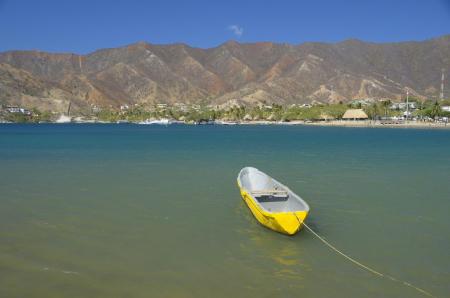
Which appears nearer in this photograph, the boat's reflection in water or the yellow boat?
the boat's reflection in water

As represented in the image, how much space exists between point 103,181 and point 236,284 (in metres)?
23.0

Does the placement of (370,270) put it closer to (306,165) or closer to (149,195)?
(149,195)

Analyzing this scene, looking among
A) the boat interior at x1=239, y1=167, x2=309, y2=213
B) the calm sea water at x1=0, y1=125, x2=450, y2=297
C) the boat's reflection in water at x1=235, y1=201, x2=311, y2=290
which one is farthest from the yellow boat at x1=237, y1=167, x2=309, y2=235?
the calm sea water at x1=0, y1=125, x2=450, y2=297

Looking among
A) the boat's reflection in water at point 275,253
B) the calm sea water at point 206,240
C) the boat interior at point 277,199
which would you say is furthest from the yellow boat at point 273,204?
the calm sea water at point 206,240

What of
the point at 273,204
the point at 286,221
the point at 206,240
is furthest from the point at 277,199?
the point at 206,240

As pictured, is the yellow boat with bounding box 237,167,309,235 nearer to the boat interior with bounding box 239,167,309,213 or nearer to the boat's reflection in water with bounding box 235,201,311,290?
the boat interior with bounding box 239,167,309,213

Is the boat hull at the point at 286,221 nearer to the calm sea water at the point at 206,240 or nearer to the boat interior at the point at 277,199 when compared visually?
the calm sea water at the point at 206,240

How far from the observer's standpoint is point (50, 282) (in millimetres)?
13781

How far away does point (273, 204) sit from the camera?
2134cm

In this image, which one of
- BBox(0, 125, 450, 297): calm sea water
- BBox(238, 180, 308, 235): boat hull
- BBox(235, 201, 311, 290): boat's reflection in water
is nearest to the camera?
BBox(0, 125, 450, 297): calm sea water

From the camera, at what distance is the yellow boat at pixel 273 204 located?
56.3ft

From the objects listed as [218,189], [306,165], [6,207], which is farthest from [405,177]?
[6,207]

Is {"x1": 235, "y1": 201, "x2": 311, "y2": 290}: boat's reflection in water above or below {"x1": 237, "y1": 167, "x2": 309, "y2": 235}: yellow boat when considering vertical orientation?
below

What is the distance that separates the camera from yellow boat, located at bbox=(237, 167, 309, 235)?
56.3 feet
